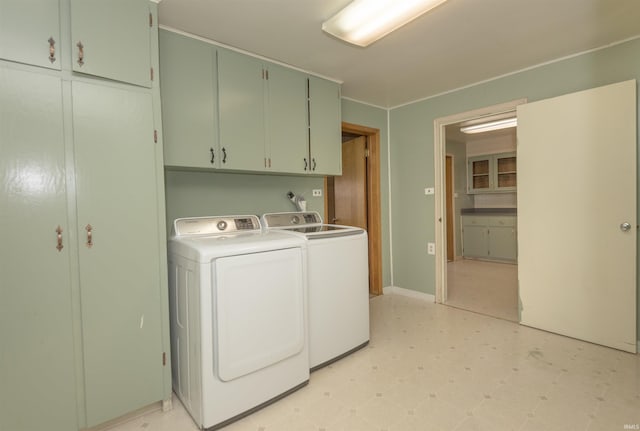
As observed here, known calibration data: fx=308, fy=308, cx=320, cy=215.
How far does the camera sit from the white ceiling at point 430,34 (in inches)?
72.8

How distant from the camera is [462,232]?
6.21 m

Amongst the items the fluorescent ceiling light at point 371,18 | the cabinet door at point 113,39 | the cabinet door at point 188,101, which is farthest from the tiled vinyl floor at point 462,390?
the fluorescent ceiling light at point 371,18

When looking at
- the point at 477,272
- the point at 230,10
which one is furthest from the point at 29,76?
the point at 477,272

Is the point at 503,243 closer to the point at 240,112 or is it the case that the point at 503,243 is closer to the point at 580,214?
the point at 580,214

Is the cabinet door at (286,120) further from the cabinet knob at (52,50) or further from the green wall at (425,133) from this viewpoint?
the green wall at (425,133)

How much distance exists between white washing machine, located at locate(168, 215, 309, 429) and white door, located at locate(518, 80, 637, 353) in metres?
2.14

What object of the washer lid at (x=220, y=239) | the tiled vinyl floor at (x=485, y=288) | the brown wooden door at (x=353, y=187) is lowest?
the tiled vinyl floor at (x=485, y=288)

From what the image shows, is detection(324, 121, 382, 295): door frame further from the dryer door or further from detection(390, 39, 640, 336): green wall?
the dryer door

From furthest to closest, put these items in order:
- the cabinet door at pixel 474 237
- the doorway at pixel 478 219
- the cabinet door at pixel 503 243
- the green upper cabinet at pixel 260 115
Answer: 1. the cabinet door at pixel 474 237
2. the cabinet door at pixel 503 243
3. the doorway at pixel 478 219
4. the green upper cabinet at pixel 260 115

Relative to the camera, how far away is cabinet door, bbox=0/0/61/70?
4.42ft

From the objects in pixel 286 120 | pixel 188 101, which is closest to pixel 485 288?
pixel 286 120

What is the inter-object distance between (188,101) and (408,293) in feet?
10.4

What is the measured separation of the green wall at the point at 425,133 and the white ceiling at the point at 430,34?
12 cm

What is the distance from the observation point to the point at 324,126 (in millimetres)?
2811
